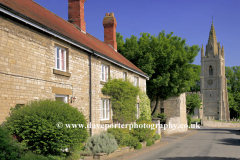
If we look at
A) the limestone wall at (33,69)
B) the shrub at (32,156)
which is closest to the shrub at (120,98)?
the limestone wall at (33,69)

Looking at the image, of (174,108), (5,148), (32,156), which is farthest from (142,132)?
(174,108)

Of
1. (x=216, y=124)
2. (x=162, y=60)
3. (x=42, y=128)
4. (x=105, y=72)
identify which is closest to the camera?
(x=42, y=128)

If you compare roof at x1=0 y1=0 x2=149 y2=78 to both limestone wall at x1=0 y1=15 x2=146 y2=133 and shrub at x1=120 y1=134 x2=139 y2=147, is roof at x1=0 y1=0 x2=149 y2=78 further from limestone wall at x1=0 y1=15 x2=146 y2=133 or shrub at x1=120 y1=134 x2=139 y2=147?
shrub at x1=120 y1=134 x2=139 y2=147

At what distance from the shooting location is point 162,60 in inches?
1111

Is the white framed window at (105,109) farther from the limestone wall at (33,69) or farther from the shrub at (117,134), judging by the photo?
the limestone wall at (33,69)

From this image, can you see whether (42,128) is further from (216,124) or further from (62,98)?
(216,124)

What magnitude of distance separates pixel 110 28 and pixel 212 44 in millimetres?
90738

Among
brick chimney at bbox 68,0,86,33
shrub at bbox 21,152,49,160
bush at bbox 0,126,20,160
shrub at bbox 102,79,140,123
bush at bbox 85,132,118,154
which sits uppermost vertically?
brick chimney at bbox 68,0,86,33

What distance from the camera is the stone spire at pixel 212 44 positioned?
102938 millimetres

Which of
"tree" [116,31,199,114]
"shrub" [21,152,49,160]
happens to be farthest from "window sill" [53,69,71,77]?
"tree" [116,31,199,114]

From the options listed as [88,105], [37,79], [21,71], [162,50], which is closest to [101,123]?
[88,105]

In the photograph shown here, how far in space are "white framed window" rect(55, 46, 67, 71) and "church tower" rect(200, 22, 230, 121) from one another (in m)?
89.1

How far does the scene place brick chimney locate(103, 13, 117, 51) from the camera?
23.6 m

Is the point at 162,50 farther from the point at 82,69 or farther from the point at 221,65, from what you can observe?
the point at 221,65
